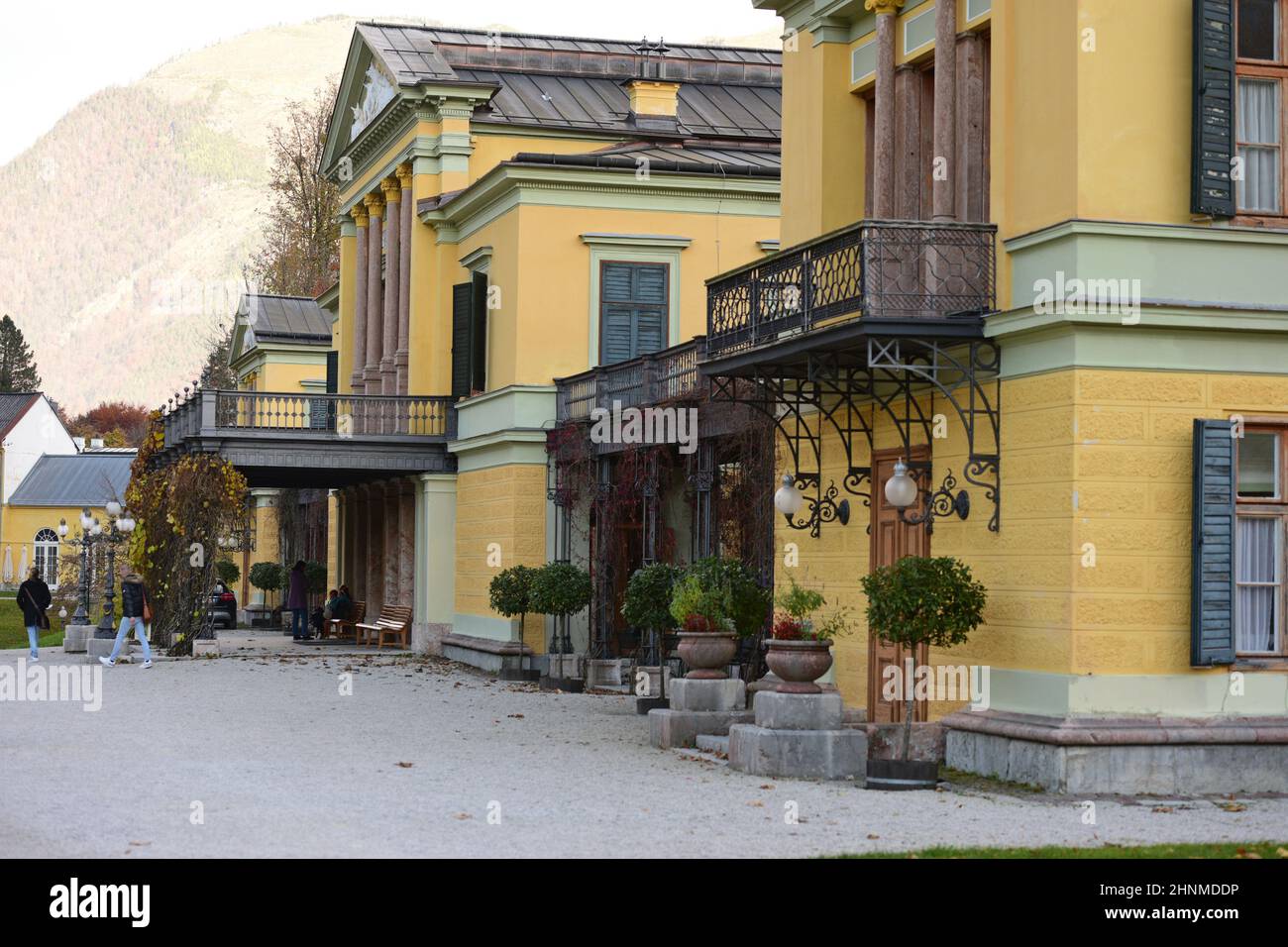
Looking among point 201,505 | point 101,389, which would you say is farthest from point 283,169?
point 101,389

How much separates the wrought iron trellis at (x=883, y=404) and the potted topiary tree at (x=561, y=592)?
23.1 feet

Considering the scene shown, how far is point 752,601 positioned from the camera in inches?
727

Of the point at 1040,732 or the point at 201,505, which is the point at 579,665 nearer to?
the point at 201,505

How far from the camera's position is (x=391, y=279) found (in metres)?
34.9

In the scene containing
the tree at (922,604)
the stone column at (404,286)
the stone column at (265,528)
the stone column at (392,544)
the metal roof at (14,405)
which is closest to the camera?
the tree at (922,604)

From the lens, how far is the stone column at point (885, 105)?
1705 centimetres

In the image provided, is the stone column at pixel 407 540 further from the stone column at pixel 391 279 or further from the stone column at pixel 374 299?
the stone column at pixel 374 299

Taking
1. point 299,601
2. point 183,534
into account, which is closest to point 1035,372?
point 183,534

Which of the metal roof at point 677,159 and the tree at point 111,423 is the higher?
the tree at point 111,423

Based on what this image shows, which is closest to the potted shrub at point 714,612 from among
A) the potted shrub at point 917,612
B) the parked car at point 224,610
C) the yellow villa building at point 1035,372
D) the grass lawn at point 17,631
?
the yellow villa building at point 1035,372

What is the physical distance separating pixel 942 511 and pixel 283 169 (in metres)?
57.8

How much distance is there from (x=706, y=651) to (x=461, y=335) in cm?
1527

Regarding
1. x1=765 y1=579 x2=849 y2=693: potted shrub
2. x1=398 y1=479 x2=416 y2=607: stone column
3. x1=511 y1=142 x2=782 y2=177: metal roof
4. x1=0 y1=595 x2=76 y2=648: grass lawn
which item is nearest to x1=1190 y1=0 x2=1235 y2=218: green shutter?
x1=765 y1=579 x2=849 y2=693: potted shrub

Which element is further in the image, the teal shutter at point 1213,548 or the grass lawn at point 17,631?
the grass lawn at point 17,631
